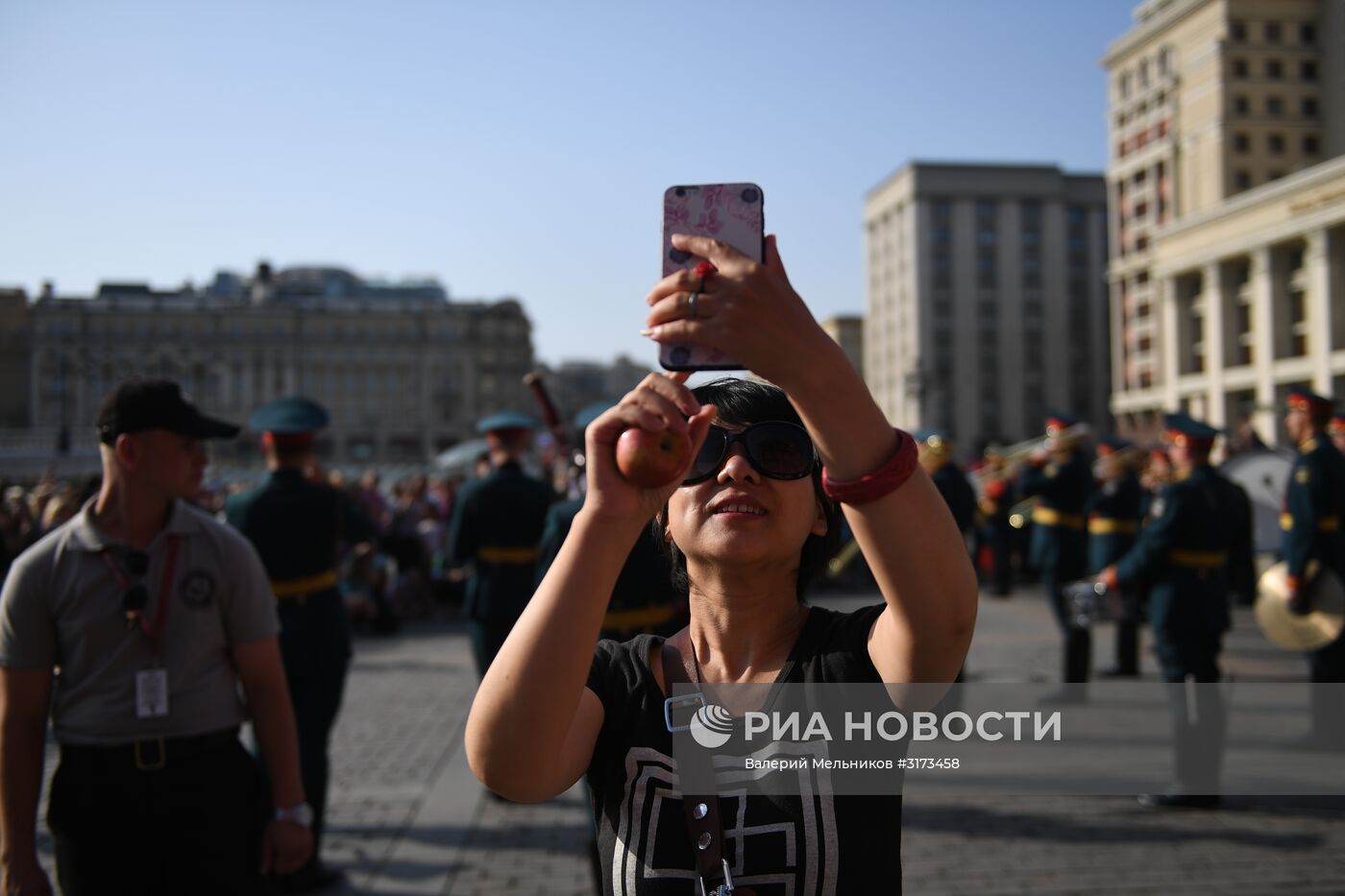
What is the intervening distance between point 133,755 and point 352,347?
398 feet

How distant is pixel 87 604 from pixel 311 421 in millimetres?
2948

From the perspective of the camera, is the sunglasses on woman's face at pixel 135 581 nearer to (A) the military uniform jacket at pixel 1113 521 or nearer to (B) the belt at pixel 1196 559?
(B) the belt at pixel 1196 559

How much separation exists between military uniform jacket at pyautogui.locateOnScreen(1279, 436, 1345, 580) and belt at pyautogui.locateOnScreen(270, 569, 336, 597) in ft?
20.9

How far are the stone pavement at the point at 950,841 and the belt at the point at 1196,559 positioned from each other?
1475 mm

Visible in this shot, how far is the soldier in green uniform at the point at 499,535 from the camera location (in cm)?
792

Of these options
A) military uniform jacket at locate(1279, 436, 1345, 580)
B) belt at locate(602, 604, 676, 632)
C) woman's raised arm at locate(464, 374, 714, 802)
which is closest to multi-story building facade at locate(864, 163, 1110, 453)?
military uniform jacket at locate(1279, 436, 1345, 580)

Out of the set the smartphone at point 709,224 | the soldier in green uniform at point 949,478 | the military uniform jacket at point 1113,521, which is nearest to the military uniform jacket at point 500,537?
the soldier in green uniform at point 949,478

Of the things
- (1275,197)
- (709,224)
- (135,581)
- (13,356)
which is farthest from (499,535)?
(13,356)

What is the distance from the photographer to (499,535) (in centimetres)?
819

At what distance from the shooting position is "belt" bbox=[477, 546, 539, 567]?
802cm

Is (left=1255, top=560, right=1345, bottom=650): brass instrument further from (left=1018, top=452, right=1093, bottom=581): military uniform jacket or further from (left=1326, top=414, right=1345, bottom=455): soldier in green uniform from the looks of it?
(left=1018, top=452, right=1093, bottom=581): military uniform jacket

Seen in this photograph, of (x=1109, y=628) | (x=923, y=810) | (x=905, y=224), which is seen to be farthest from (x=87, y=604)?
(x=905, y=224)

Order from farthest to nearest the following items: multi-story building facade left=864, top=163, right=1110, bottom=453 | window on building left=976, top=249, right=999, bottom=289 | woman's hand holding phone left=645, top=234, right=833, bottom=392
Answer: window on building left=976, top=249, right=999, bottom=289
multi-story building facade left=864, top=163, right=1110, bottom=453
woman's hand holding phone left=645, top=234, right=833, bottom=392

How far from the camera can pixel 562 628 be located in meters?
1.69
